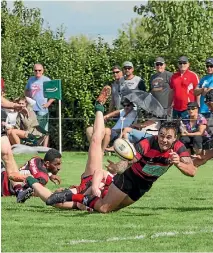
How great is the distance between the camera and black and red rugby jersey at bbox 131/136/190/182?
35.8 ft

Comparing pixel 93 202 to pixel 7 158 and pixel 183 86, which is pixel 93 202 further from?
pixel 183 86

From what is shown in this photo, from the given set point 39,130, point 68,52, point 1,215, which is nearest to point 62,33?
point 68,52

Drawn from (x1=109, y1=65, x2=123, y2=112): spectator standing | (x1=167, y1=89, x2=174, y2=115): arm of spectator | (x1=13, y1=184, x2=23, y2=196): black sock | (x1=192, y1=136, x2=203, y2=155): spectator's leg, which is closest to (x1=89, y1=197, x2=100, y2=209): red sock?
(x1=13, y1=184, x2=23, y2=196): black sock

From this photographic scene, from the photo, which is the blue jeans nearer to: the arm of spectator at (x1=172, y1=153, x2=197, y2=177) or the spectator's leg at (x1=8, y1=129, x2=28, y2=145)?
the spectator's leg at (x1=8, y1=129, x2=28, y2=145)

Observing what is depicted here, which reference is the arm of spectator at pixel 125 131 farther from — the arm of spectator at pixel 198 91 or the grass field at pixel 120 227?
the grass field at pixel 120 227

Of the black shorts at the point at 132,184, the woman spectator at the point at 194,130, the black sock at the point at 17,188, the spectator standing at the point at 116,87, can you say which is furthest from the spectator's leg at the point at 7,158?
the spectator standing at the point at 116,87

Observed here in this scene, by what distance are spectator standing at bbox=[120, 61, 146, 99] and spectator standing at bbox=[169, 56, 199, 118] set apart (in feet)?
2.61

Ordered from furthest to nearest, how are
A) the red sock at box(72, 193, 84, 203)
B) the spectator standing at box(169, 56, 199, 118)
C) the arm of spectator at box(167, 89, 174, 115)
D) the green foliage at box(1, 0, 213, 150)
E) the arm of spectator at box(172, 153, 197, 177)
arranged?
the green foliage at box(1, 0, 213, 150)
the arm of spectator at box(167, 89, 174, 115)
the spectator standing at box(169, 56, 199, 118)
the red sock at box(72, 193, 84, 203)
the arm of spectator at box(172, 153, 197, 177)

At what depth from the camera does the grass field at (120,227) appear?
877cm

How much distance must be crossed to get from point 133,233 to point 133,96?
1104 centimetres

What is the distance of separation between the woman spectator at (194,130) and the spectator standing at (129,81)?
4.55 ft

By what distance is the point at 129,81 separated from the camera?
68.4 feet

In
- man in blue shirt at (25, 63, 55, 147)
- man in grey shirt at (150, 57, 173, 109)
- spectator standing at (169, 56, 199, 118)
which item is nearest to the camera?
spectator standing at (169, 56, 199, 118)

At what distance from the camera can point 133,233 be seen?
960 centimetres
